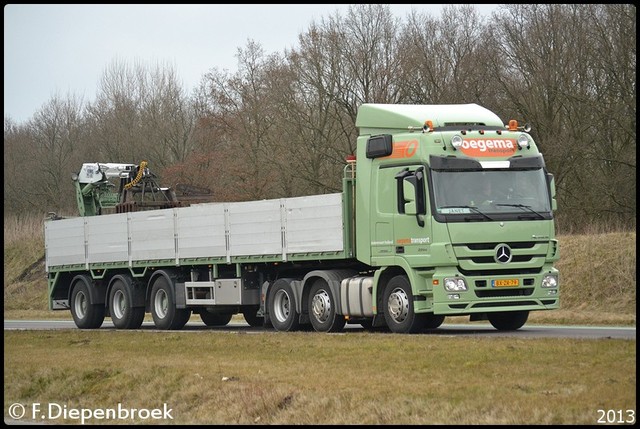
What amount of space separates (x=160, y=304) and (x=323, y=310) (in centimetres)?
649

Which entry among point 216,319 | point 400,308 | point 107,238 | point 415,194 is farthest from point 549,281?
point 107,238

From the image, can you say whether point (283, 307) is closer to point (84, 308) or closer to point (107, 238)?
point (107, 238)

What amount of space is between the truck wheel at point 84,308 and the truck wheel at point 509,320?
37.4 ft

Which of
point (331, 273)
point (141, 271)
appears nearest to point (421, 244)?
point (331, 273)

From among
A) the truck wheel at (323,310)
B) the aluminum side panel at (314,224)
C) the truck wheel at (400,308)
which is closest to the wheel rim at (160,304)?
the aluminum side panel at (314,224)

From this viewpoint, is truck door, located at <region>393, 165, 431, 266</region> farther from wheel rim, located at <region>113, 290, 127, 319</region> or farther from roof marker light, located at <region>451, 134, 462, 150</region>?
wheel rim, located at <region>113, 290, 127, 319</region>

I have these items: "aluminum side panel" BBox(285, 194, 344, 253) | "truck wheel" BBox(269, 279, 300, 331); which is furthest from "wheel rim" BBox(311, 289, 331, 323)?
"aluminum side panel" BBox(285, 194, 344, 253)

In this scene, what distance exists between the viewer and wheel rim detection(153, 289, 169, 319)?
27.9 m

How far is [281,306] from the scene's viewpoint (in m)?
24.3

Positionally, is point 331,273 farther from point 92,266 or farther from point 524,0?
point 524,0

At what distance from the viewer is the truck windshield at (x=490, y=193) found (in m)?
20.5

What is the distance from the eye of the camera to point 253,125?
49.3 meters

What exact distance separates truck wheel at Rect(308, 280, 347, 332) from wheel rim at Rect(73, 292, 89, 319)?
9.21 meters

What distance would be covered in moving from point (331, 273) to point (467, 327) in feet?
11.8
